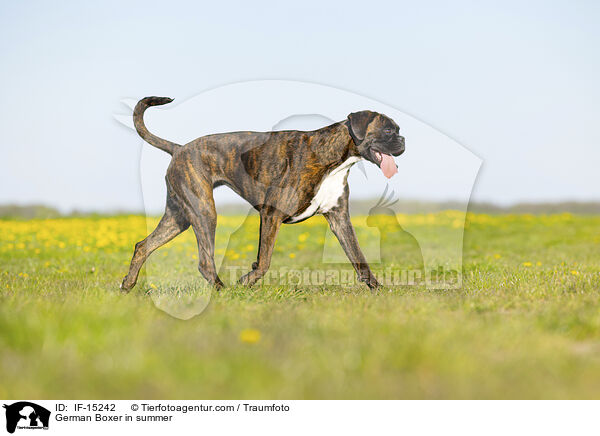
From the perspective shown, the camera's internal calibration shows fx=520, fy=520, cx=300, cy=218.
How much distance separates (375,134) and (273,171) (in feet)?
3.89

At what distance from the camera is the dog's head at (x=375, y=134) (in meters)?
5.61

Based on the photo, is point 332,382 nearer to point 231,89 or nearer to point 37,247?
point 231,89

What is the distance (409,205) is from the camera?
6.89 meters

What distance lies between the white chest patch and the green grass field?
0.98 meters

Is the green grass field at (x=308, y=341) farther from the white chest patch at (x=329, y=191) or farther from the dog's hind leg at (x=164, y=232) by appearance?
the white chest patch at (x=329, y=191)

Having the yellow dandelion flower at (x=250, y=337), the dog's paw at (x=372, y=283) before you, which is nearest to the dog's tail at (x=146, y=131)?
the dog's paw at (x=372, y=283)

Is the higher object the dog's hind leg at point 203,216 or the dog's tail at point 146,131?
the dog's tail at point 146,131

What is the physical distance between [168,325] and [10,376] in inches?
52.8

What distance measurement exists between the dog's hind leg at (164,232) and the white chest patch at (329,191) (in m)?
1.35

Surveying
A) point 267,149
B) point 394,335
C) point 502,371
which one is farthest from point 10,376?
point 267,149

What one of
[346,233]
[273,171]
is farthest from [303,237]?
[273,171]

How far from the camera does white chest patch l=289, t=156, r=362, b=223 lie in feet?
19.1
